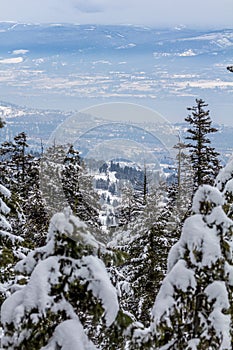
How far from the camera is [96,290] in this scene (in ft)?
19.2

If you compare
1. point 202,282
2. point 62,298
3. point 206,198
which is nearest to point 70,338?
point 62,298

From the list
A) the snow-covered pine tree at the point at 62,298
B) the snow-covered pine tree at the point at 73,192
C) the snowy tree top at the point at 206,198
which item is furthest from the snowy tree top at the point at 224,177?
the snow-covered pine tree at the point at 73,192

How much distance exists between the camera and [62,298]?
591 cm

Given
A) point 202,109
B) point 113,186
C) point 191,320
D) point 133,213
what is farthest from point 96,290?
point 202,109

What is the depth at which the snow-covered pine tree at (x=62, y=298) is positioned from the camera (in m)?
5.78

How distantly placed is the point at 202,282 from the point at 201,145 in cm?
2056

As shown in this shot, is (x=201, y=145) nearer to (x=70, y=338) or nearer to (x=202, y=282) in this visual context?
(x=202, y=282)

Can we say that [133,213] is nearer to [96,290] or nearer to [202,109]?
[202,109]

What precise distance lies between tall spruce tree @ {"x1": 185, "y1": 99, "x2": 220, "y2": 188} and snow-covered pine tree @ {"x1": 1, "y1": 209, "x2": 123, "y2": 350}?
19.7 metres

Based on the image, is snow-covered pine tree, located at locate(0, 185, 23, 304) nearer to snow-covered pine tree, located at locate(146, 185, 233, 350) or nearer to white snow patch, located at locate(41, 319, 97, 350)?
white snow patch, located at locate(41, 319, 97, 350)

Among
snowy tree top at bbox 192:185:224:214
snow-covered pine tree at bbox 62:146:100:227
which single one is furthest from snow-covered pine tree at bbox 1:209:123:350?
snow-covered pine tree at bbox 62:146:100:227

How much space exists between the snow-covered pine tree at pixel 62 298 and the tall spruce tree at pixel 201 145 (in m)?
19.7

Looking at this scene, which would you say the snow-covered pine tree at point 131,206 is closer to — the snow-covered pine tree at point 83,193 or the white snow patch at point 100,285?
the snow-covered pine tree at point 83,193

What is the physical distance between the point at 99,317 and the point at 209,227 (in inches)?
58.5
